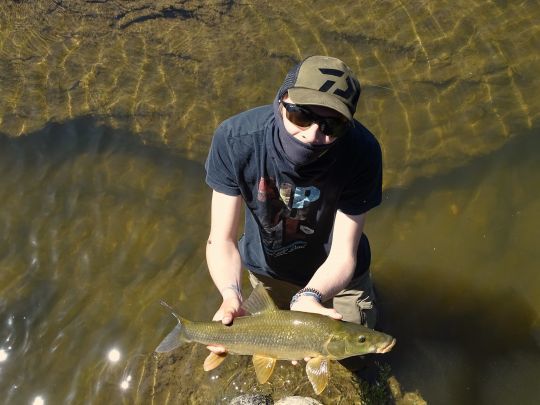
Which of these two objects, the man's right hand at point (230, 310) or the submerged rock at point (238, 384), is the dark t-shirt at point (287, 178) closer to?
the man's right hand at point (230, 310)

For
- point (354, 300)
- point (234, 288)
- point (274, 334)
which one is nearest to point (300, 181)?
point (234, 288)

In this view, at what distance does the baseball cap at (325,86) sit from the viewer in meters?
2.92

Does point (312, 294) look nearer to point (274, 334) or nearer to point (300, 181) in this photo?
point (274, 334)

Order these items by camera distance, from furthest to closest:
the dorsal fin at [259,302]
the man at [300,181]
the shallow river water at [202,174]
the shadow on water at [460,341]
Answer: the shallow river water at [202,174] → the shadow on water at [460,341] → the dorsal fin at [259,302] → the man at [300,181]

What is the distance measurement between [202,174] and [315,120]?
12.0 ft

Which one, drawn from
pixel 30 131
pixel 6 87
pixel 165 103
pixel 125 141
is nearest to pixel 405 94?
pixel 165 103

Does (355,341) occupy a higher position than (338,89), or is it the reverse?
(338,89)

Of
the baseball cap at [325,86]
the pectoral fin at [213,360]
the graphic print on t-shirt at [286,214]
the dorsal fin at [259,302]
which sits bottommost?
the pectoral fin at [213,360]

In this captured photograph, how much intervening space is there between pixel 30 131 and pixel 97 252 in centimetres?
186

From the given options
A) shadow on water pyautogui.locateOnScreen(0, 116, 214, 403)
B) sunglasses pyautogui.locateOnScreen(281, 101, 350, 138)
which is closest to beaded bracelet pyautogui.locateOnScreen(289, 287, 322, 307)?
sunglasses pyautogui.locateOnScreen(281, 101, 350, 138)

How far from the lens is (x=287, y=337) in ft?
11.1

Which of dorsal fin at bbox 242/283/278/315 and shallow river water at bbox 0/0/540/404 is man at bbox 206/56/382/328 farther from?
shallow river water at bbox 0/0/540/404

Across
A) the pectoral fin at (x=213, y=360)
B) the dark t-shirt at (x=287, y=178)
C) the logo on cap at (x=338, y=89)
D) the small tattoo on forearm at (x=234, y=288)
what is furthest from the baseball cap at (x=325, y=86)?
the pectoral fin at (x=213, y=360)

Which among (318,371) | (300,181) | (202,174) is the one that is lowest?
(202,174)
